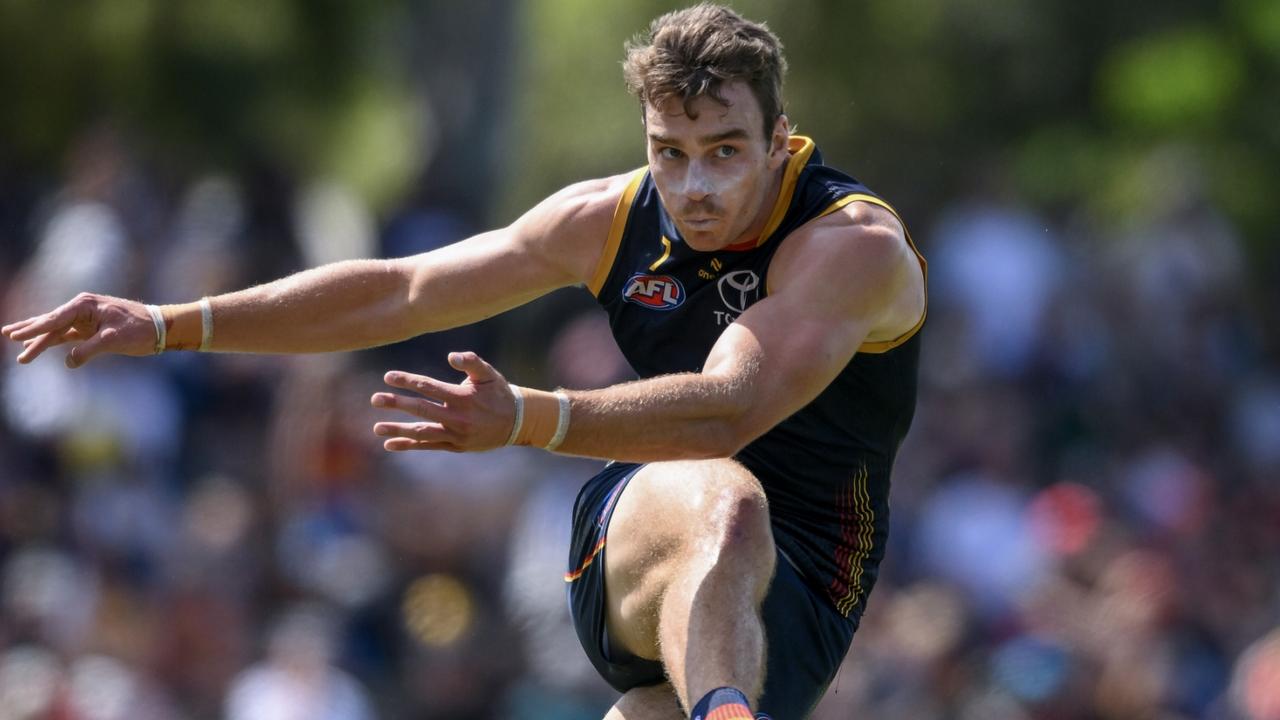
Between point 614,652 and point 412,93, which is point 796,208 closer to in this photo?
point 614,652

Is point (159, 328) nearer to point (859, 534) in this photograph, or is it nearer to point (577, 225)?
point (577, 225)

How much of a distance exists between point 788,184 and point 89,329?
1997 millimetres

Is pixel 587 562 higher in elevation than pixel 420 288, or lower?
lower

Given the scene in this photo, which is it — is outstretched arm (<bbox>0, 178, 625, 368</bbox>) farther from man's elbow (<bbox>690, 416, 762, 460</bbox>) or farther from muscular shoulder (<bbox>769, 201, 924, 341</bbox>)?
man's elbow (<bbox>690, 416, 762, 460</bbox>)

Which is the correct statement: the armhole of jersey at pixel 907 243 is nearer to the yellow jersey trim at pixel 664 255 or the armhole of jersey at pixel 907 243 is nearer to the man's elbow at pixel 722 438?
the yellow jersey trim at pixel 664 255

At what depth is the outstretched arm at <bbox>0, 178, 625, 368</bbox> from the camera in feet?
18.6

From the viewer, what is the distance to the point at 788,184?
547 centimetres

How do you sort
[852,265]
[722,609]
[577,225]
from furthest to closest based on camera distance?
[577,225]
[852,265]
[722,609]

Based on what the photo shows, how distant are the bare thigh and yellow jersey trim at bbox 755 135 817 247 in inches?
26.5

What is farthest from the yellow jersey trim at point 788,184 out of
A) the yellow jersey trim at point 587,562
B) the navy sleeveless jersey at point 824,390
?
the yellow jersey trim at point 587,562

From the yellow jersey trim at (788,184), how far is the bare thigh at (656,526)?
0.67m

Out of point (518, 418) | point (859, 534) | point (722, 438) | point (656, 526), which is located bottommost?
point (859, 534)

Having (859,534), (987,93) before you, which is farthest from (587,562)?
(987,93)

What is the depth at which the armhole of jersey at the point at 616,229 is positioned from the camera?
5691 mm
